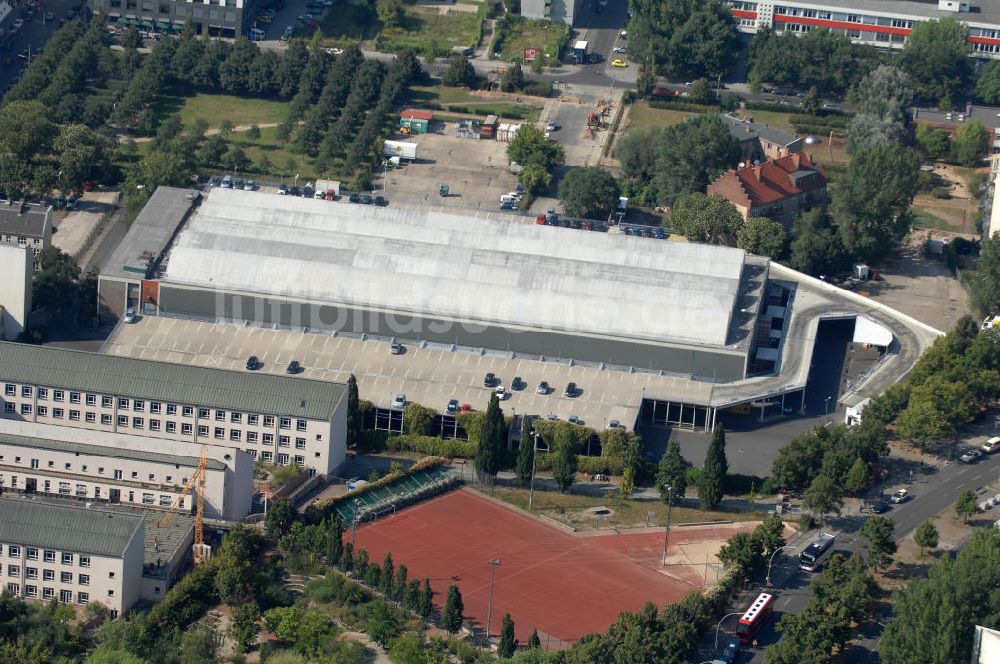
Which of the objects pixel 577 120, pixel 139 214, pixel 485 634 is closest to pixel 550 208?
pixel 577 120

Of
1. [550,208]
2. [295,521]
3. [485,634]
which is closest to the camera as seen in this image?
[485,634]

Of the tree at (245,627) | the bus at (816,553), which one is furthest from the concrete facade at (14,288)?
the bus at (816,553)

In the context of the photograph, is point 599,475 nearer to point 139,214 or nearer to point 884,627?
point 884,627

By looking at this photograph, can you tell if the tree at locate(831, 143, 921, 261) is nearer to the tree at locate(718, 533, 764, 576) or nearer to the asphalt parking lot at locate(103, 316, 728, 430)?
the asphalt parking lot at locate(103, 316, 728, 430)

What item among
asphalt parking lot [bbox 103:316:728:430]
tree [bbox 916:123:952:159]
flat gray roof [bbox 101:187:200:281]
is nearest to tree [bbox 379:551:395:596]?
asphalt parking lot [bbox 103:316:728:430]

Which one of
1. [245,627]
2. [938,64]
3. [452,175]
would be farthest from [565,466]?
[938,64]

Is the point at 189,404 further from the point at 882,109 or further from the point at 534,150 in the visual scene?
the point at 882,109
